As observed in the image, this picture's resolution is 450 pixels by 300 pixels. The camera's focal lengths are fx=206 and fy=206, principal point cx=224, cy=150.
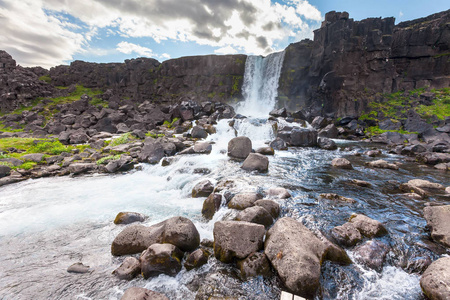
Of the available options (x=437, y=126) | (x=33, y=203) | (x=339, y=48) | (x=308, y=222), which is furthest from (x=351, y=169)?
(x=339, y=48)

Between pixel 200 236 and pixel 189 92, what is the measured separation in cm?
4589

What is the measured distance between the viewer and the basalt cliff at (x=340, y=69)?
103ft

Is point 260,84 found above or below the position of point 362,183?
above

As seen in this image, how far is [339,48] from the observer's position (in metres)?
31.0

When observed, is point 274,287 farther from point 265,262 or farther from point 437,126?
point 437,126

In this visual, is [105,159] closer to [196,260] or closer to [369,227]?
[196,260]

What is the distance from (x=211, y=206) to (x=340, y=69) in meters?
33.4

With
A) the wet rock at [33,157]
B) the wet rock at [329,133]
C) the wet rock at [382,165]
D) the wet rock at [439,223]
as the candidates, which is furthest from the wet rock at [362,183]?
the wet rock at [33,157]

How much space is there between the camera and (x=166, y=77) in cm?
5041

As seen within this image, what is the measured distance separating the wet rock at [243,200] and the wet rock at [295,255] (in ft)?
6.82

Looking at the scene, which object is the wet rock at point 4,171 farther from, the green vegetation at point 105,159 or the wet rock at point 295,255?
the wet rock at point 295,255

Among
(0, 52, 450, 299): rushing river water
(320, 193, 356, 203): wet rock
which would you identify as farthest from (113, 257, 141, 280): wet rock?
(320, 193, 356, 203): wet rock

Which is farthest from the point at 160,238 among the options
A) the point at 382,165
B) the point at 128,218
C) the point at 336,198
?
the point at 382,165

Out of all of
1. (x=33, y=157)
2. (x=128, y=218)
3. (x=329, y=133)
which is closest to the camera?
(x=128, y=218)
